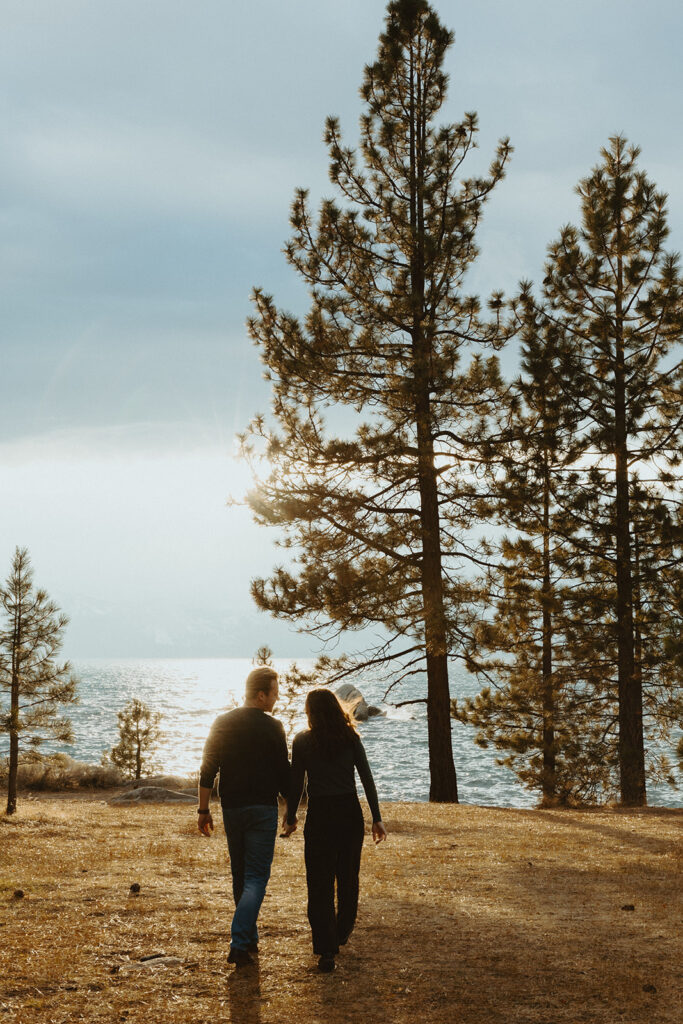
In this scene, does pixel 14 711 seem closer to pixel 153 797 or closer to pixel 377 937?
pixel 153 797

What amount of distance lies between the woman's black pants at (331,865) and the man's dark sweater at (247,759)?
0.34m

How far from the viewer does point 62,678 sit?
19016 mm

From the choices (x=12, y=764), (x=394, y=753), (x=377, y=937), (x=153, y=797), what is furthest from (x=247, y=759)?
(x=394, y=753)

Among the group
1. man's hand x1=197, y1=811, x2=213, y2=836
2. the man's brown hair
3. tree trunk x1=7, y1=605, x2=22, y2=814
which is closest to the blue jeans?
man's hand x1=197, y1=811, x2=213, y2=836

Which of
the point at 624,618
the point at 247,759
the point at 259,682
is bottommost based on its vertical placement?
the point at 247,759

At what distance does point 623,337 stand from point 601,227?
2705 mm

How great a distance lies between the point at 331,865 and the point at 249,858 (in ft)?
1.86

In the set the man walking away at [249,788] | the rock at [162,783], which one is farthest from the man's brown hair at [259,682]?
the rock at [162,783]

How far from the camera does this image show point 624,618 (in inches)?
705

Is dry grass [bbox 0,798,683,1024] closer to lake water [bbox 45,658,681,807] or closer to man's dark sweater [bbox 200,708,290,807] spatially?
man's dark sweater [bbox 200,708,290,807]

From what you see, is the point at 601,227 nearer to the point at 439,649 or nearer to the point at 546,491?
the point at 546,491

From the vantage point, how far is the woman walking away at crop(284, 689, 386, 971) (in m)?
5.37

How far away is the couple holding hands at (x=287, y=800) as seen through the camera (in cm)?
532

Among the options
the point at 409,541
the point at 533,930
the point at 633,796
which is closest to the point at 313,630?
the point at 409,541
